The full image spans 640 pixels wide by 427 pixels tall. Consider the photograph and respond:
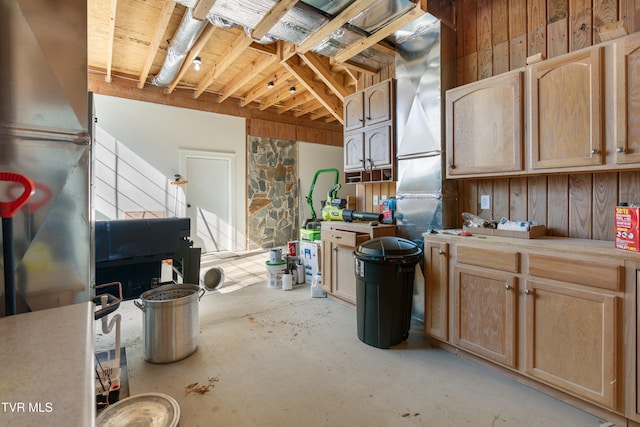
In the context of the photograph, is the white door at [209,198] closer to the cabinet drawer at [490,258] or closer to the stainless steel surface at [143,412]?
the stainless steel surface at [143,412]

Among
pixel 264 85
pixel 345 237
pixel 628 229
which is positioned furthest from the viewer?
pixel 264 85

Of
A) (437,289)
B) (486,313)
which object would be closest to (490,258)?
(486,313)

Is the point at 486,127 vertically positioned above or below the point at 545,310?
above

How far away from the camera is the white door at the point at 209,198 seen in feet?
19.2

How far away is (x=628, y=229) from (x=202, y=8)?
10.4ft

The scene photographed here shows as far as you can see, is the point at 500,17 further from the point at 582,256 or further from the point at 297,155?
the point at 297,155

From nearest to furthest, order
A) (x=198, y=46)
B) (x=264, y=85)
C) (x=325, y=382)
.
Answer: (x=325, y=382) → (x=198, y=46) → (x=264, y=85)

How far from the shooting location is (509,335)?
1955 millimetres

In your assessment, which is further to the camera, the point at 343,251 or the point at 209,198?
the point at 209,198

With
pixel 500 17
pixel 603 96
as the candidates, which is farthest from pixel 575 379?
pixel 500 17

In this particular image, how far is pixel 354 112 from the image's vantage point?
3.59 metres

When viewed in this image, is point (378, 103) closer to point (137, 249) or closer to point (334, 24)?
point (334, 24)

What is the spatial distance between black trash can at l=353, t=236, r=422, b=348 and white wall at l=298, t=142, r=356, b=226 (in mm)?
4825

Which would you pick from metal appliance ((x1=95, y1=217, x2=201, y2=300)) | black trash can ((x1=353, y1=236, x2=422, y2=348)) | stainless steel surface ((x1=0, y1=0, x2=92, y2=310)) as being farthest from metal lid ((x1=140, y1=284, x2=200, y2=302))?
black trash can ((x1=353, y1=236, x2=422, y2=348))
